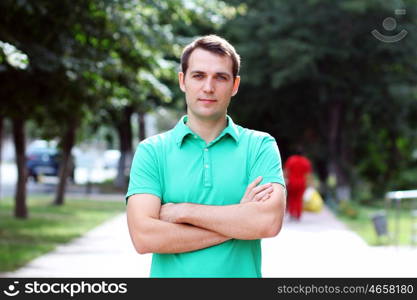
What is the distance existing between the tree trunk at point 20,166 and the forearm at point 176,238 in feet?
57.6

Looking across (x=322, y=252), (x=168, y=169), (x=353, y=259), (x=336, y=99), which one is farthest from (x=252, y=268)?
(x=336, y=99)

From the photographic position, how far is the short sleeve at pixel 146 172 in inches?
162

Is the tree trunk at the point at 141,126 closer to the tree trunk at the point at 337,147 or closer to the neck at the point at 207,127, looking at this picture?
the tree trunk at the point at 337,147

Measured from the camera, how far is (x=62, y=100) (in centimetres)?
1659

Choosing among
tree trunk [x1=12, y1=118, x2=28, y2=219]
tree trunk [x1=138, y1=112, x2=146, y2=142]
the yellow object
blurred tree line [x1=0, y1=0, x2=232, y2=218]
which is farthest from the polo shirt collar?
tree trunk [x1=138, y1=112, x2=146, y2=142]

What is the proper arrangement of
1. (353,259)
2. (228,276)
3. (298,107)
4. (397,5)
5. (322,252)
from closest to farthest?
1. (228,276)
2. (353,259)
3. (322,252)
4. (397,5)
5. (298,107)

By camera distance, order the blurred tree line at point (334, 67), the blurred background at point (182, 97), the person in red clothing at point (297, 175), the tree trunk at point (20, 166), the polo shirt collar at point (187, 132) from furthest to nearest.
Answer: the blurred tree line at point (334, 67) → the person in red clothing at point (297, 175) → the tree trunk at point (20, 166) → the blurred background at point (182, 97) → the polo shirt collar at point (187, 132)

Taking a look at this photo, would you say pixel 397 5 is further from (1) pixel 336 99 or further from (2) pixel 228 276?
(2) pixel 228 276

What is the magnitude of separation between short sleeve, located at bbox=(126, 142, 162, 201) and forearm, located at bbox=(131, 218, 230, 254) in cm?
13

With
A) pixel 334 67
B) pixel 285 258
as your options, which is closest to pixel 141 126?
pixel 334 67

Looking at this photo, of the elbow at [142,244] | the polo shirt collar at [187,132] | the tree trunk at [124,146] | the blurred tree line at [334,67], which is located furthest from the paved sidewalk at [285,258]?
the tree trunk at [124,146]

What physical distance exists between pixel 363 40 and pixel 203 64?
30.1 m

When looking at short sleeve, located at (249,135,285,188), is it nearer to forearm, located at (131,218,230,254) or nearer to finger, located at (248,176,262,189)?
finger, located at (248,176,262,189)

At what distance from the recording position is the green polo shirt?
A: 402cm
